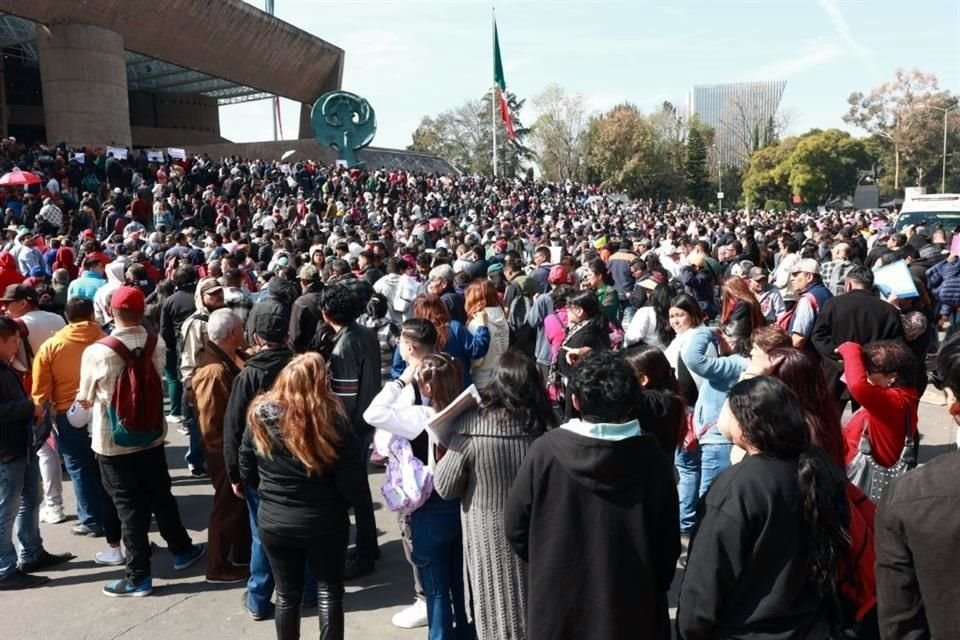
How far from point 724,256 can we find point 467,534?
8476 mm

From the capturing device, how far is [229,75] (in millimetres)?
38906

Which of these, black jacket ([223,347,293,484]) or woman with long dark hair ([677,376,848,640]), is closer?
woman with long dark hair ([677,376,848,640])

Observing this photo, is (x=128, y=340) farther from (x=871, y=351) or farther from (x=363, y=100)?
(x=363, y=100)

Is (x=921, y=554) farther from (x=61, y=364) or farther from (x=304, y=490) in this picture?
(x=61, y=364)

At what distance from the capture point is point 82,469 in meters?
5.31

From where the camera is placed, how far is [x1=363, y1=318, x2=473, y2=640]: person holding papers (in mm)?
3502

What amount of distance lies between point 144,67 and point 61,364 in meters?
38.8

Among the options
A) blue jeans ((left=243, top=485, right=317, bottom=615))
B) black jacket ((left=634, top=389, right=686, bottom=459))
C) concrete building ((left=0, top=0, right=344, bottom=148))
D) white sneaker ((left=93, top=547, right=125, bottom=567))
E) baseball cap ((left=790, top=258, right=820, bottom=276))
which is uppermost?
concrete building ((left=0, top=0, right=344, bottom=148))

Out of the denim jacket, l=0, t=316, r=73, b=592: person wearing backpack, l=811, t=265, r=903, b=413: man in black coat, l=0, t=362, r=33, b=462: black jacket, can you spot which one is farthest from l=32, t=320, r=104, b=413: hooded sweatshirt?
l=811, t=265, r=903, b=413: man in black coat

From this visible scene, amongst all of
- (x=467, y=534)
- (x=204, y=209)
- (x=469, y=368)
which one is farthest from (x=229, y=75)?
(x=467, y=534)

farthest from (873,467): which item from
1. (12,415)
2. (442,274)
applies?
(12,415)

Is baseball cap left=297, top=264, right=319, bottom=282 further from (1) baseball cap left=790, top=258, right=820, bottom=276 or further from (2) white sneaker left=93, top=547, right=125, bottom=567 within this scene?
(1) baseball cap left=790, top=258, right=820, bottom=276

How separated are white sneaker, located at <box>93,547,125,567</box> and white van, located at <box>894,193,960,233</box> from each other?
16.3 m

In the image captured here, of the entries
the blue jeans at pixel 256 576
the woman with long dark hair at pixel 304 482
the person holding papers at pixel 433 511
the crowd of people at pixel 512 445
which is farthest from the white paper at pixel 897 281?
the blue jeans at pixel 256 576
